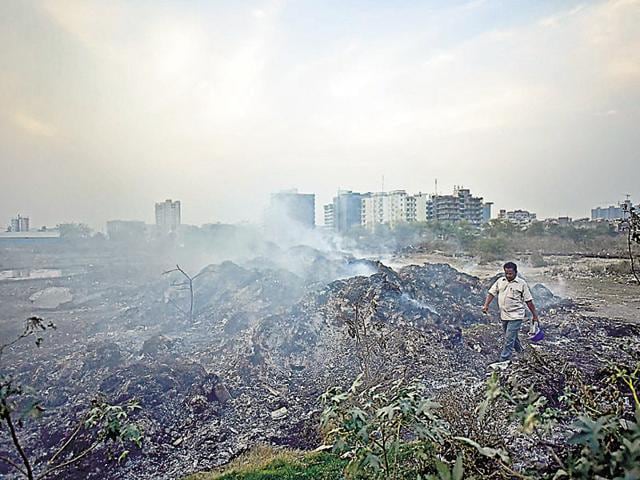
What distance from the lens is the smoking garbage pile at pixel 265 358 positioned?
16.8 feet

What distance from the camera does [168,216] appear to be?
3192 centimetres

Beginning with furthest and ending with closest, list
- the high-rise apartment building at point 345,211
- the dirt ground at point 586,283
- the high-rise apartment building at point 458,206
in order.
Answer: the high-rise apartment building at point 345,211, the high-rise apartment building at point 458,206, the dirt ground at point 586,283

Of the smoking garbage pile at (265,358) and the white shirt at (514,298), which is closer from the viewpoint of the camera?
the smoking garbage pile at (265,358)

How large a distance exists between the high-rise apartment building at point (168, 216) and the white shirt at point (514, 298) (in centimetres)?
2868

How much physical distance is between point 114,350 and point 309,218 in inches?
945

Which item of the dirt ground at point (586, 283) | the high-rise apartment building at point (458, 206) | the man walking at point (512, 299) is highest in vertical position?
the high-rise apartment building at point (458, 206)

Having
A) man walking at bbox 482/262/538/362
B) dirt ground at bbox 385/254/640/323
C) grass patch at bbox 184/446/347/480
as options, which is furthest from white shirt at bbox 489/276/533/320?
dirt ground at bbox 385/254/640/323

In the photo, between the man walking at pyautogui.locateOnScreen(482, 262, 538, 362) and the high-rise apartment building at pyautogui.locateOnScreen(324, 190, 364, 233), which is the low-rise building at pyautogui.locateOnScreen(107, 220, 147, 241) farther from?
the man walking at pyautogui.locateOnScreen(482, 262, 538, 362)

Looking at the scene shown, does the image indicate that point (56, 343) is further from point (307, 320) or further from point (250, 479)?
point (250, 479)

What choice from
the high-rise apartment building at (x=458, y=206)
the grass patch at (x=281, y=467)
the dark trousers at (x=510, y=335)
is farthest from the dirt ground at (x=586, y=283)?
the high-rise apartment building at (x=458, y=206)

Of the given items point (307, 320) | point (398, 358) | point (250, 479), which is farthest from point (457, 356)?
point (250, 479)

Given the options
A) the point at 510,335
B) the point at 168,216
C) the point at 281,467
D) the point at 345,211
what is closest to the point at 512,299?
the point at 510,335

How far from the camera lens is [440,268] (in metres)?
13.3

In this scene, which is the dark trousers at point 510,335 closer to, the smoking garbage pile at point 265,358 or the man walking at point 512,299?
the man walking at point 512,299
